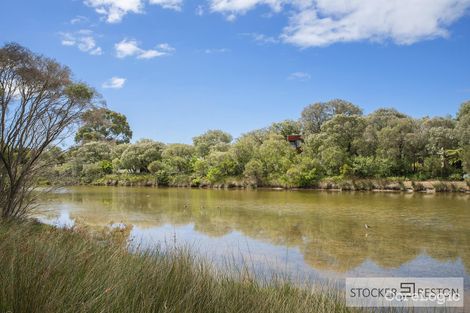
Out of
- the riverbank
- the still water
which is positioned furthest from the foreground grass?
the riverbank

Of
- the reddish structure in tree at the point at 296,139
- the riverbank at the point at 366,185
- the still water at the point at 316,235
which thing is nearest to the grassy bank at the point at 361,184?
the riverbank at the point at 366,185

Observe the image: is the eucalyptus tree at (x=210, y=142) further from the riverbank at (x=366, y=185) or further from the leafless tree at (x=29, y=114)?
the leafless tree at (x=29, y=114)

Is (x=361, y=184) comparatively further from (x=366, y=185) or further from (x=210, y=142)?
(x=210, y=142)

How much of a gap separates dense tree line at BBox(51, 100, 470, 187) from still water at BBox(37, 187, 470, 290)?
1296 centimetres

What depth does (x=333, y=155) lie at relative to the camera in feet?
122

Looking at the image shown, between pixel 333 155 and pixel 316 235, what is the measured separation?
81.9 feet

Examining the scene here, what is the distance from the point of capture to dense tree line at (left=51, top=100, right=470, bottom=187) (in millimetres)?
35281

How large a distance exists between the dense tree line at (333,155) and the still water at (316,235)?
13.0 m

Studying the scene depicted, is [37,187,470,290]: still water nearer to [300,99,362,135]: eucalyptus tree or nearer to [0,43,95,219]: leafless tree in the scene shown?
[0,43,95,219]: leafless tree

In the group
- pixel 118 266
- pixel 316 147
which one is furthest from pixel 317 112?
pixel 118 266

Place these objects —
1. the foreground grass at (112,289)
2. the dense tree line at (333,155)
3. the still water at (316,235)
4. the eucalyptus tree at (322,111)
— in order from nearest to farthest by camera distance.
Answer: the foreground grass at (112,289), the still water at (316,235), the dense tree line at (333,155), the eucalyptus tree at (322,111)

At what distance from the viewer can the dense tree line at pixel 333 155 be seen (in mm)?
35281

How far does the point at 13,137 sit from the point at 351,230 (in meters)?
11.4

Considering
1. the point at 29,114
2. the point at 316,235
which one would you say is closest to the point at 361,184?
the point at 316,235
